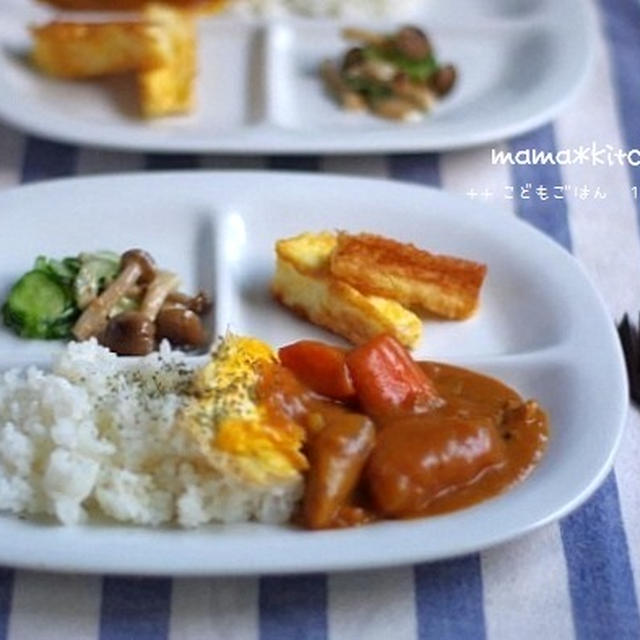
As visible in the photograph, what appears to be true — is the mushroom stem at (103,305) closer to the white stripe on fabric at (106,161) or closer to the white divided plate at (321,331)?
the white divided plate at (321,331)

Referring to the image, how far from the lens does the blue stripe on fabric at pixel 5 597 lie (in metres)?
2.32

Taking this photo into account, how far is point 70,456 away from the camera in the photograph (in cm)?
233

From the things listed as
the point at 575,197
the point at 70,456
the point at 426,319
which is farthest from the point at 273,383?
the point at 575,197

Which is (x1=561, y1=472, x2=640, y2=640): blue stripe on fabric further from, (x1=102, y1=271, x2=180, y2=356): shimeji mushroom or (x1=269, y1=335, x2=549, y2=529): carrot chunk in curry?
(x1=102, y1=271, x2=180, y2=356): shimeji mushroom

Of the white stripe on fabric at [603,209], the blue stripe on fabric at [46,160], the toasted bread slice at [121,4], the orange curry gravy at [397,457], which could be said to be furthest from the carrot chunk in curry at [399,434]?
the toasted bread slice at [121,4]

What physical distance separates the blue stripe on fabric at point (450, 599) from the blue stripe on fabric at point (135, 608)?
0.48 meters

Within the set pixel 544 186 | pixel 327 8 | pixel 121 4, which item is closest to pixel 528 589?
pixel 544 186

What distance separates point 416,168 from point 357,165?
17cm

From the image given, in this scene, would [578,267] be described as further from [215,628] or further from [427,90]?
[215,628]

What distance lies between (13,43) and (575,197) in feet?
5.69

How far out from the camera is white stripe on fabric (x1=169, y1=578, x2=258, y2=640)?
233 centimetres

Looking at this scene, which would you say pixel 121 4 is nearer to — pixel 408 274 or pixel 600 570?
pixel 408 274

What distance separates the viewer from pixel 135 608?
7.72 feet

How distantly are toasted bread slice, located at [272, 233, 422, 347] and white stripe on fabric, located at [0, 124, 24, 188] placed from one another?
3.03 feet
